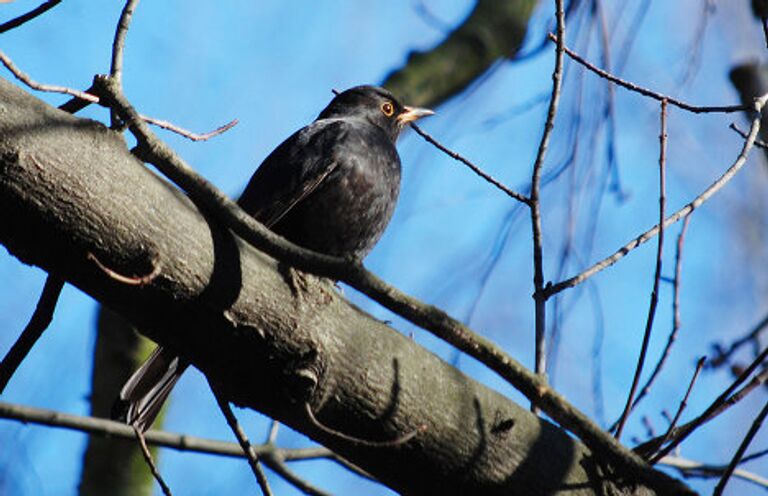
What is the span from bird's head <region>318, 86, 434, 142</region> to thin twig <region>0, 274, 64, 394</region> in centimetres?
300

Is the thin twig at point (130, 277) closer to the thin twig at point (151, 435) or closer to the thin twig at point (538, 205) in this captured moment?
the thin twig at point (538, 205)

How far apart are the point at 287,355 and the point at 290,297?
130mm

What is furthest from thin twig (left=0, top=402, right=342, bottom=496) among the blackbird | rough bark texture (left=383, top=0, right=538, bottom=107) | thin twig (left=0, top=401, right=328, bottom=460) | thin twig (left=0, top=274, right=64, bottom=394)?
rough bark texture (left=383, top=0, right=538, bottom=107)

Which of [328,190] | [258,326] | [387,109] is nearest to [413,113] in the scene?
[387,109]

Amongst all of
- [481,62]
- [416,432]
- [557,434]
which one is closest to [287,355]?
[416,432]

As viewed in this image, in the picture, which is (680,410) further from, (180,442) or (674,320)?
(180,442)

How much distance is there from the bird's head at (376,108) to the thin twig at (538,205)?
7.83 ft

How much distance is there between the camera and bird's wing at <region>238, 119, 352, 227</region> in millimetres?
3818

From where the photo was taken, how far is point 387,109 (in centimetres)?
516

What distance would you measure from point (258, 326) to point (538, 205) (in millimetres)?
925

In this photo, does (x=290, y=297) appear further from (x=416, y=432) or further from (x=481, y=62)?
(x=481, y=62)

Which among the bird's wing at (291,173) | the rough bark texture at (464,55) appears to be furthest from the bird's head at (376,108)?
the bird's wing at (291,173)

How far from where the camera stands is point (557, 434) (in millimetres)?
2543

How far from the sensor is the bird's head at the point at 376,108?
5.09 m
